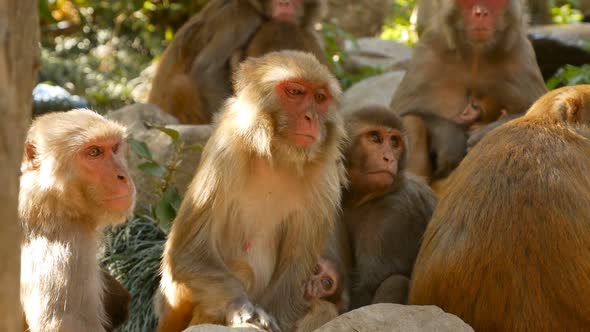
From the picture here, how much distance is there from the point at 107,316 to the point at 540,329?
211 centimetres

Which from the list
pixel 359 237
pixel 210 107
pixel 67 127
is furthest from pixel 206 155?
pixel 210 107

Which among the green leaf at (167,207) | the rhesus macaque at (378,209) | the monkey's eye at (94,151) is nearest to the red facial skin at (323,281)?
the rhesus macaque at (378,209)

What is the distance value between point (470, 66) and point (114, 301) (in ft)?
11.4

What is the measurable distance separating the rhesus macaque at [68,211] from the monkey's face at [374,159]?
4.68 feet

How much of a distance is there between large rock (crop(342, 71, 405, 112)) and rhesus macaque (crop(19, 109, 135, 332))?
4860mm

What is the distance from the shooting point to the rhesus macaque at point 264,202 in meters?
5.05

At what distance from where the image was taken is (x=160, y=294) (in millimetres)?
5430

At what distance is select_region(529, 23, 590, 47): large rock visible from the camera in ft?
32.7

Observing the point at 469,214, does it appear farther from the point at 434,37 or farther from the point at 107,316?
the point at 434,37

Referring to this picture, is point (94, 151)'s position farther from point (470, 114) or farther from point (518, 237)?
point (470, 114)

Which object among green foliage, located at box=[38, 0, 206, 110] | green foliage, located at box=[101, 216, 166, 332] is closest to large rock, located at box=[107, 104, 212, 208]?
green foliage, located at box=[101, 216, 166, 332]

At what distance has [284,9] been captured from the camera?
28.5 feet

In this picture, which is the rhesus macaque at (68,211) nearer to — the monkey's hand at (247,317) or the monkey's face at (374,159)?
the monkey's hand at (247,317)

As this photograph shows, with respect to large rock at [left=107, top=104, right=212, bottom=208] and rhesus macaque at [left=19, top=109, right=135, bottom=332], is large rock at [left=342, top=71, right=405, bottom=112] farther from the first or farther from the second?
rhesus macaque at [left=19, top=109, right=135, bottom=332]
